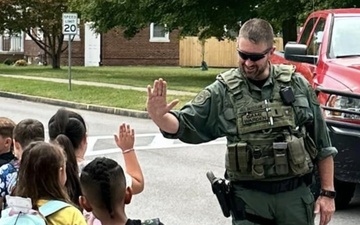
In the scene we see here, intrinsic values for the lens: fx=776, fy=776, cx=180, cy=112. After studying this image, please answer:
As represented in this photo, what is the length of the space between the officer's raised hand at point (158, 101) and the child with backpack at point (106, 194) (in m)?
0.47

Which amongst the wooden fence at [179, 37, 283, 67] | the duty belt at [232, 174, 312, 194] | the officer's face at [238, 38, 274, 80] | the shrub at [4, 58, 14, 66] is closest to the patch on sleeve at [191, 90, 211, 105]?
the officer's face at [238, 38, 274, 80]

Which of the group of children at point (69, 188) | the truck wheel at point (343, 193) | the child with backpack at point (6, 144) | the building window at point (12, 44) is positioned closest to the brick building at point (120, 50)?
the building window at point (12, 44)

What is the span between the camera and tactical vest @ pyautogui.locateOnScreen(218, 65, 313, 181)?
415 cm

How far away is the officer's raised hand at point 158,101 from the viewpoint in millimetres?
3973

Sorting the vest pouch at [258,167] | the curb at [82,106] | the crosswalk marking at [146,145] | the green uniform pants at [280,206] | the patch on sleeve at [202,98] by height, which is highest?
the patch on sleeve at [202,98]

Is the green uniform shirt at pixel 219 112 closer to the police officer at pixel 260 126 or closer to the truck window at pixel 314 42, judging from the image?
the police officer at pixel 260 126

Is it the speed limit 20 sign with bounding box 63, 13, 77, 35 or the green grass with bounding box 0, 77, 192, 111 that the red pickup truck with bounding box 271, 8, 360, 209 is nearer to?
the green grass with bounding box 0, 77, 192, 111

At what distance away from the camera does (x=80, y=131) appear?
16.4 feet

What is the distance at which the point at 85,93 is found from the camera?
73.8 feet

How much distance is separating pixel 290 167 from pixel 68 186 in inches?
51.8

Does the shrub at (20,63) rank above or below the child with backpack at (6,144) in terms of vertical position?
below

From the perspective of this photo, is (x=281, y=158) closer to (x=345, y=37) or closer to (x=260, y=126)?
(x=260, y=126)

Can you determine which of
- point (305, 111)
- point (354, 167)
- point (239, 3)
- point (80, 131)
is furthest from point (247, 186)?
point (239, 3)

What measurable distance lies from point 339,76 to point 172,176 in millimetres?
3254
